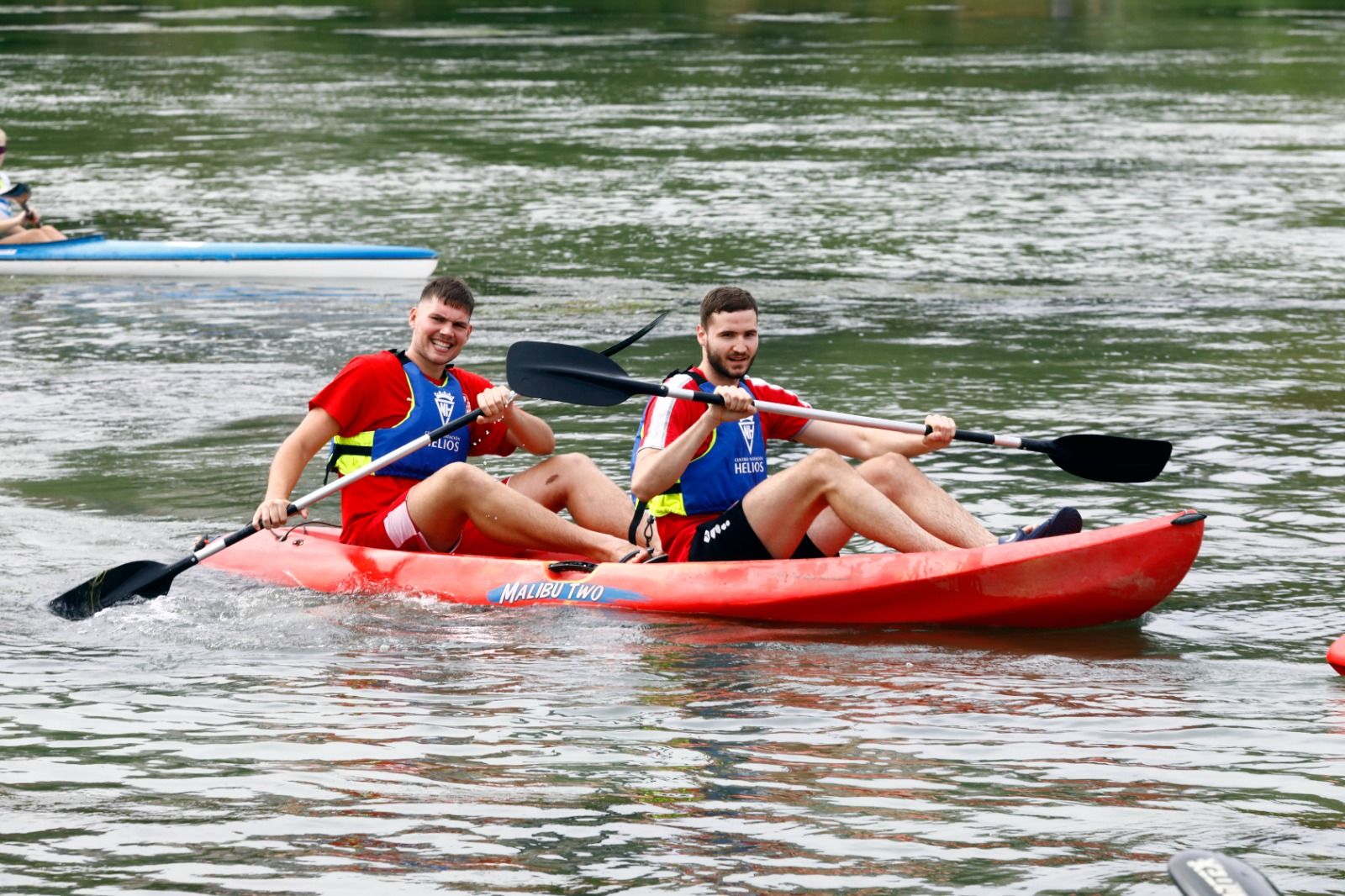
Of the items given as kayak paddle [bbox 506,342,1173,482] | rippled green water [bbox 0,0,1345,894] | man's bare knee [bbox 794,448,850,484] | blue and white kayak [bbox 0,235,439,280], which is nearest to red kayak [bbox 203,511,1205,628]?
rippled green water [bbox 0,0,1345,894]

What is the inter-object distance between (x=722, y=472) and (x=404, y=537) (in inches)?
48.3

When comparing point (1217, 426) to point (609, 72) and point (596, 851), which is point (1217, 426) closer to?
point (596, 851)

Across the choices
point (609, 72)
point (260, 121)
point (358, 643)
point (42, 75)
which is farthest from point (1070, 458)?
point (42, 75)

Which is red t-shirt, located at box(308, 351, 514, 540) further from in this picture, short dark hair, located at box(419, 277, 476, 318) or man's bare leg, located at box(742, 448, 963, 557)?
man's bare leg, located at box(742, 448, 963, 557)

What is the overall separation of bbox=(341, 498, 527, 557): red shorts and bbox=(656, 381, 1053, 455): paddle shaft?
3.57 ft

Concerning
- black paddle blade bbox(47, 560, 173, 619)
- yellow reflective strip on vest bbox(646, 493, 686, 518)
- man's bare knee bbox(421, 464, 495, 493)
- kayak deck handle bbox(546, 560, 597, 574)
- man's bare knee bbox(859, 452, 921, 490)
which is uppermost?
man's bare knee bbox(859, 452, 921, 490)

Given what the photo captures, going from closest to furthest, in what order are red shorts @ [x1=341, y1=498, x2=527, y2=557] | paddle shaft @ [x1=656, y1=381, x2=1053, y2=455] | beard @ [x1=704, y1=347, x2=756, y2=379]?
paddle shaft @ [x1=656, y1=381, x2=1053, y2=455]
beard @ [x1=704, y1=347, x2=756, y2=379]
red shorts @ [x1=341, y1=498, x2=527, y2=557]

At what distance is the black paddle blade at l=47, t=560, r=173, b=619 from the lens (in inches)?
281

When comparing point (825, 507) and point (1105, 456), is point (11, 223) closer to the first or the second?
point (825, 507)

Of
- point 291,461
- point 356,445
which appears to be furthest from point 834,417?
point 291,461

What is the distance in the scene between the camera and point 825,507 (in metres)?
6.77

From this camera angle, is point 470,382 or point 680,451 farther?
point 470,382

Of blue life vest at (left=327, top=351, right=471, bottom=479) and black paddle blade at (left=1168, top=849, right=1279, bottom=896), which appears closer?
black paddle blade at (left=1168, top=849, right=1279, bottom=896)

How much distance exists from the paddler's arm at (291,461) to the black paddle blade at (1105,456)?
251 cm
